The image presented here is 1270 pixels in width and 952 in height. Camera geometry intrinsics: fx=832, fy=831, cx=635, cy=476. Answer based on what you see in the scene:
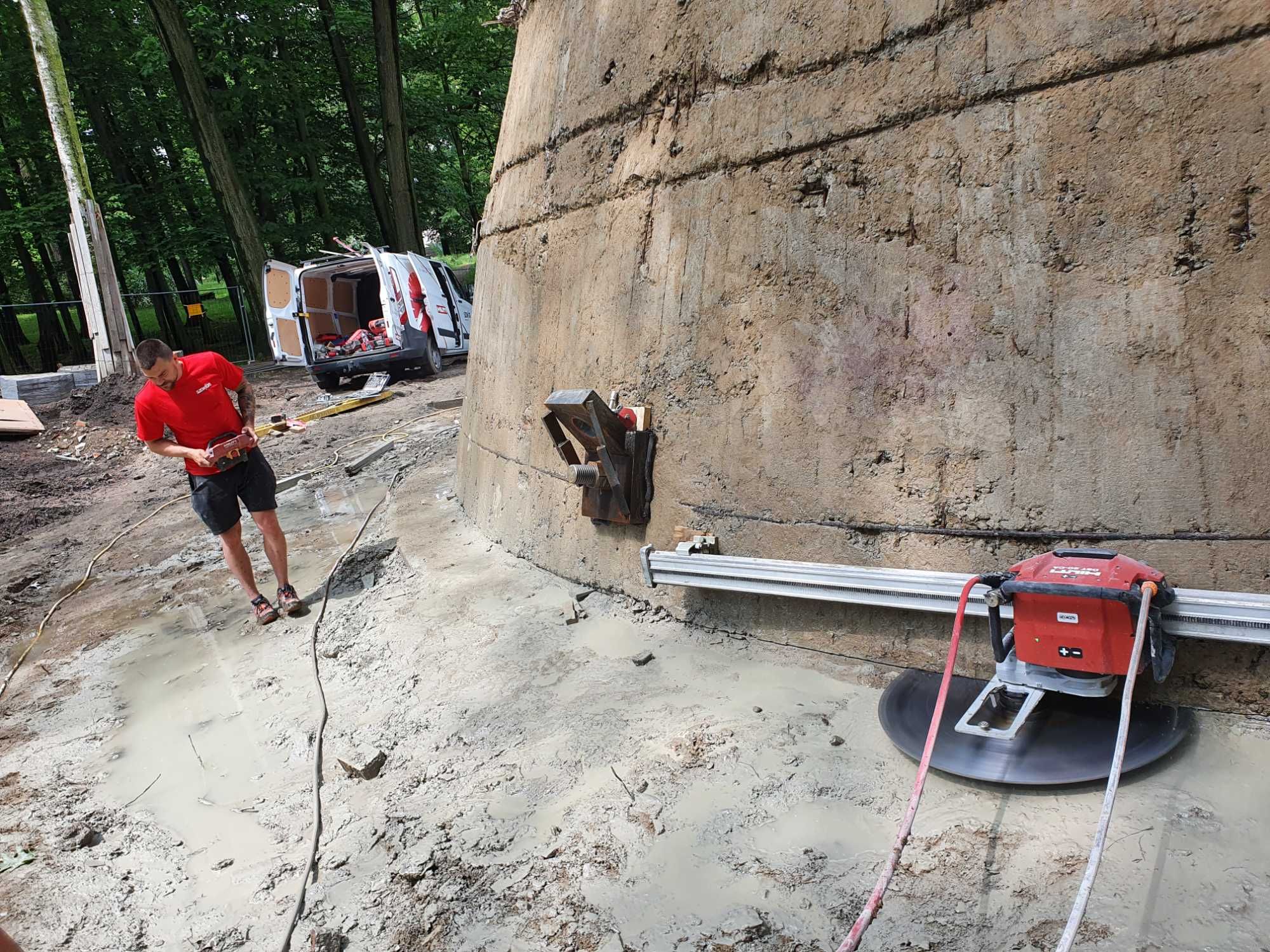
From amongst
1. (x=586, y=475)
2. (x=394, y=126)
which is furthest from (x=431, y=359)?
(x=586, y=475)

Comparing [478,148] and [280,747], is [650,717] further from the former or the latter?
[478,148]

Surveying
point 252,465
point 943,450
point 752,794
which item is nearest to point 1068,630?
point 943,450

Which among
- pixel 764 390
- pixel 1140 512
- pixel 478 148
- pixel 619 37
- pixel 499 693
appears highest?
pixel 478 148

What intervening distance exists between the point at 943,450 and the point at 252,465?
4.31 metres

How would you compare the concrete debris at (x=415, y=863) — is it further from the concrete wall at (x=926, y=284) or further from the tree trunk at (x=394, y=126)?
the tree trunk at (x=394, y=126)

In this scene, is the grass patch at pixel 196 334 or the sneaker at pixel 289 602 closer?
the sneaker at pixel 289 602

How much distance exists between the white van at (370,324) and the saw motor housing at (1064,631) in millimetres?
11072

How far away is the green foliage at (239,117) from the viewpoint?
1883 cm

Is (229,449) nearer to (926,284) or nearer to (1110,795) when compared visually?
(926,284)

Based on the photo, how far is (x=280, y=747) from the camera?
150 inches

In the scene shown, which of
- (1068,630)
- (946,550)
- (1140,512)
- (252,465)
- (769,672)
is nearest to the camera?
(1068,630)

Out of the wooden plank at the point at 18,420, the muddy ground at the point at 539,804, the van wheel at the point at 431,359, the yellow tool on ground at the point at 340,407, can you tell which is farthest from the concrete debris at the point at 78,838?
the van wheel at the point at 431,359

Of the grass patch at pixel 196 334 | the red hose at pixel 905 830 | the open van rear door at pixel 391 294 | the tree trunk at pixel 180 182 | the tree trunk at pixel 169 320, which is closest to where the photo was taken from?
the red hose at pixel 905 830

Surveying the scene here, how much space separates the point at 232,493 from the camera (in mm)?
5324
